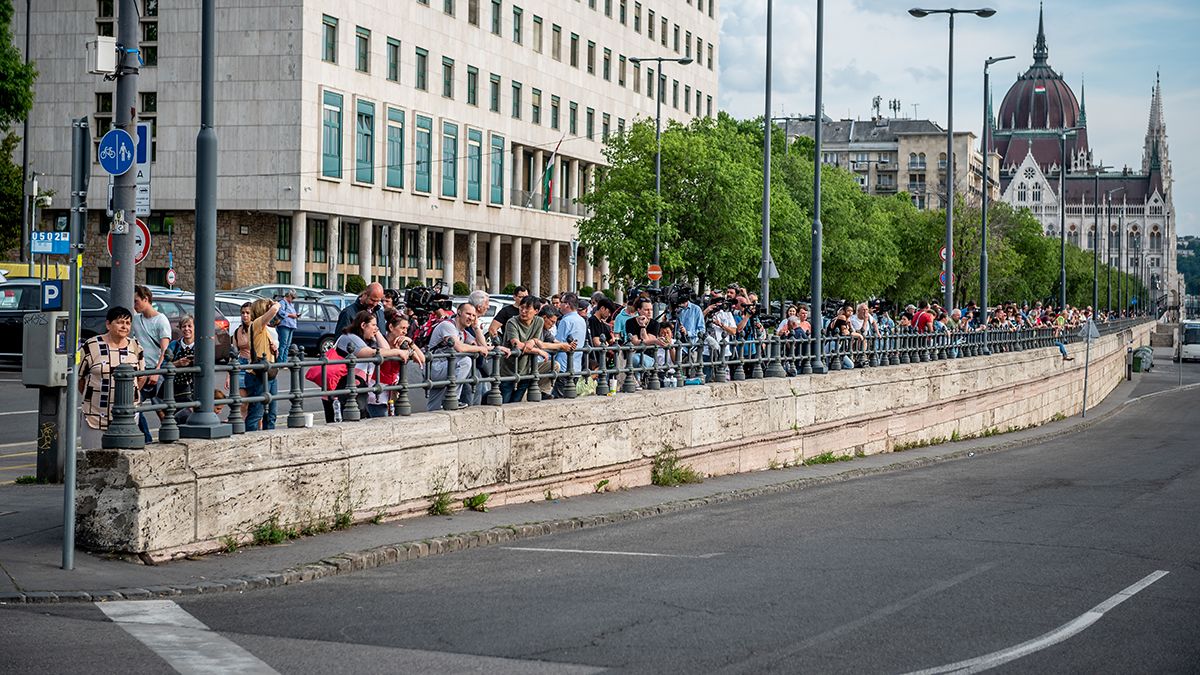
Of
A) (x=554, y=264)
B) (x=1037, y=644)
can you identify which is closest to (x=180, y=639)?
(x=1037, y=644)

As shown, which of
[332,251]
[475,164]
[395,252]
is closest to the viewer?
[332,251]

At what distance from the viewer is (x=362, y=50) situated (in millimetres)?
56656

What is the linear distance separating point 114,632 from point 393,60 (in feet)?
171

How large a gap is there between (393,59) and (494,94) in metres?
8.79

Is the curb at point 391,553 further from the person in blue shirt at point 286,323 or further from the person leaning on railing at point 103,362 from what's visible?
the person in blue shirt at point 286,323

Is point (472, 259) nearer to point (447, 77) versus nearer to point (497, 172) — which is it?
point (497, 172)

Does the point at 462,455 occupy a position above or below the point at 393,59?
below

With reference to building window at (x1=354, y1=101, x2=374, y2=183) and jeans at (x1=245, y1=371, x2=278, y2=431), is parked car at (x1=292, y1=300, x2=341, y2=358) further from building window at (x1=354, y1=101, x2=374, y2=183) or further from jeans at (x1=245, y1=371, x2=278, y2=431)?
jeans at (x1=245, y1=371, x2=278, y2=431)

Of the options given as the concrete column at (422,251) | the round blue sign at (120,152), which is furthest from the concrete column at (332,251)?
the round blue sign at (120,152)

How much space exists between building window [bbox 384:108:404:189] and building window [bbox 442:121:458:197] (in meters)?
3.40

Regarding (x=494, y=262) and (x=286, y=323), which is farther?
(x=494, y=262)

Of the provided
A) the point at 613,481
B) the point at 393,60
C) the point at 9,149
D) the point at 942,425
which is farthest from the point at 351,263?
the point at 613,481

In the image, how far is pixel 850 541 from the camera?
43.7 feet

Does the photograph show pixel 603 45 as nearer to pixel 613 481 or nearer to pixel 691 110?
pixel 691 110
